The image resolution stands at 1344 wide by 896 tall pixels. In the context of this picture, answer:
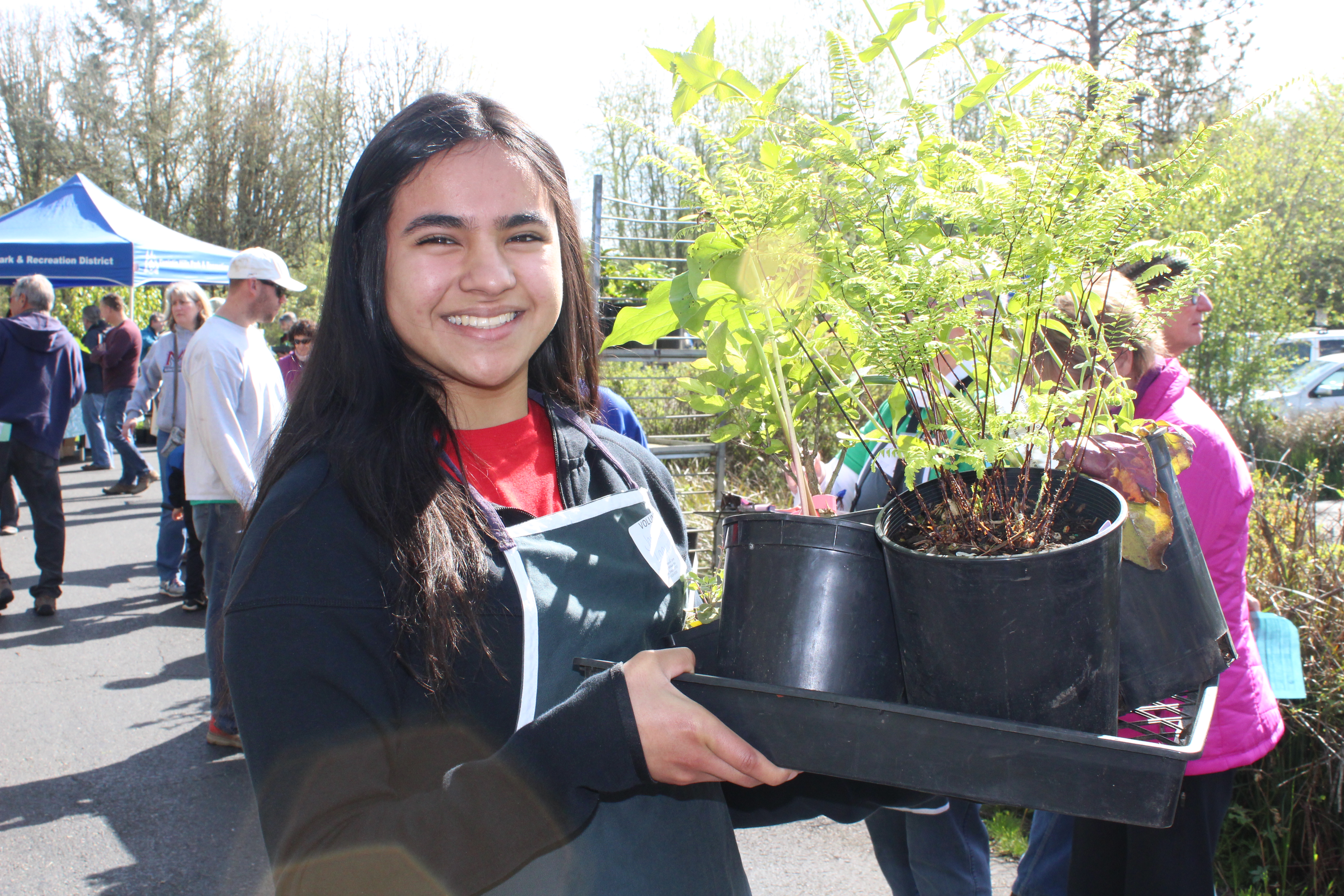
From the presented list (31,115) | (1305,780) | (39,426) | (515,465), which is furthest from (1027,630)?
(31,115)

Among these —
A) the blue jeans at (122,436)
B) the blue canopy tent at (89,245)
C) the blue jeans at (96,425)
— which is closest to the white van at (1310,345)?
the blue jeans at (122,436)

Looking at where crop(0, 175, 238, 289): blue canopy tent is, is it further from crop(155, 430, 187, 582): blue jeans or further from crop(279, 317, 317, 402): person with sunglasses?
crop(155, 430, 187, 582): blue jeans

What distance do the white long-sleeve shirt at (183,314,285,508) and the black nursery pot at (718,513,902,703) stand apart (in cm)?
363

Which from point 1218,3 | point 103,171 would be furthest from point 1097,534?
point 103,171

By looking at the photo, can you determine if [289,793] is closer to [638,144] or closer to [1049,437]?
[1049,437]

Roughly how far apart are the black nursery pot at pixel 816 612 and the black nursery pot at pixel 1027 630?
0.09 m

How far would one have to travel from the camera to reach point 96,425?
37.8 feet

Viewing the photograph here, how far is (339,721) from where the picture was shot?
992mm

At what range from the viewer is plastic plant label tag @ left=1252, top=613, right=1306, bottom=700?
2.42 metres

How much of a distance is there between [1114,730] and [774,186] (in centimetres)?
71

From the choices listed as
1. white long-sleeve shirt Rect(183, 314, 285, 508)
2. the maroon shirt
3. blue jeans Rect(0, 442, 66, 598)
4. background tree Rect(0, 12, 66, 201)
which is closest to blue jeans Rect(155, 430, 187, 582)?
blue jeans Rect(0, 442, 66, 598)

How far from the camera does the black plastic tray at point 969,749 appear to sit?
0.89 meters

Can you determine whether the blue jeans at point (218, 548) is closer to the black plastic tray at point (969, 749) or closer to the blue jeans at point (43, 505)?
the blue jeans at point (43, 505)

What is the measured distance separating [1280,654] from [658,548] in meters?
2.03
